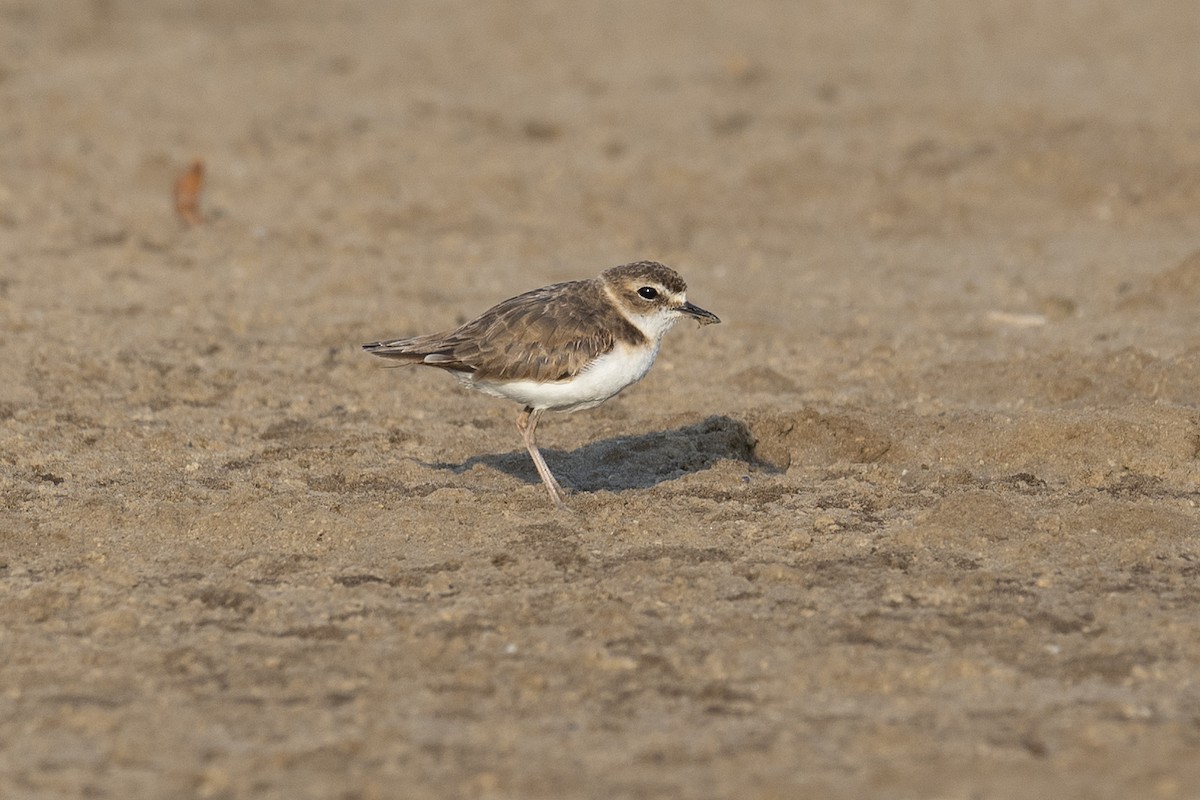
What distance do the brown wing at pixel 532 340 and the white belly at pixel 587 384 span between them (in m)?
0.04

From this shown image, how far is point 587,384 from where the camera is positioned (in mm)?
7418

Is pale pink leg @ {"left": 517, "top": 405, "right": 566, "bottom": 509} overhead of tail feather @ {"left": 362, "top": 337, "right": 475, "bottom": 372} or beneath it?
beneath

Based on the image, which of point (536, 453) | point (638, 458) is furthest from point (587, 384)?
point (638, 458)

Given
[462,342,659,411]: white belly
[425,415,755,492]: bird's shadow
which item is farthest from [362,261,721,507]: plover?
[425,415,755,492]: bird's shadow

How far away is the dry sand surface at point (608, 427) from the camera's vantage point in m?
5.45

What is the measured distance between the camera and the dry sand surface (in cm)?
545

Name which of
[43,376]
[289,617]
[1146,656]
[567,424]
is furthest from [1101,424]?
[43,376]

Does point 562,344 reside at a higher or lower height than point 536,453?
higher

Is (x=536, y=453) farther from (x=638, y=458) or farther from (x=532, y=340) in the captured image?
(x=638, y=458)

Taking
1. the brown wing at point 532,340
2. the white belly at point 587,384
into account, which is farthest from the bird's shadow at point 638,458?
the brown wing at point 532,340

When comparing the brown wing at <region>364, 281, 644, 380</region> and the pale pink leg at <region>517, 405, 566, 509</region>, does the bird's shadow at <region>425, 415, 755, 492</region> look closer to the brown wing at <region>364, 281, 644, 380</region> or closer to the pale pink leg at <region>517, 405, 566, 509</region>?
the pale pink leg at <region>517, 405, 566, 509</region>

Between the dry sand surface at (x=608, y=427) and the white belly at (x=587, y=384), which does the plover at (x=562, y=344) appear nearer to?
the white belly at (x=587, y=384)

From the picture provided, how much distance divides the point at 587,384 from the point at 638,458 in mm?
1063

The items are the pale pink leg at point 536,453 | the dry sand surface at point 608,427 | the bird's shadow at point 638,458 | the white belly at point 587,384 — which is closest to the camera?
the dry sand surface at point 608,427
